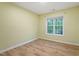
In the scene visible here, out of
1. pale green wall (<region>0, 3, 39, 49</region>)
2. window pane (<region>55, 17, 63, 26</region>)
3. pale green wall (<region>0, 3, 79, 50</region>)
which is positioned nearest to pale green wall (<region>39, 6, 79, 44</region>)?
pale green wall (<region>0, 3, 79, 50</region>)

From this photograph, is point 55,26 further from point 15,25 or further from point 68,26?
point 15,25

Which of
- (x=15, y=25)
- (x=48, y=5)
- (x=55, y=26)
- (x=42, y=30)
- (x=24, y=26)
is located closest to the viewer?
(x=48, y=5)

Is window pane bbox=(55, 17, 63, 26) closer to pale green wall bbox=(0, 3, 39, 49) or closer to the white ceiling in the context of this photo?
the white ceiling

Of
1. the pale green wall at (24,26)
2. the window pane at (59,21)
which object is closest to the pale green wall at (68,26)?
the pale green wall at (24,26)

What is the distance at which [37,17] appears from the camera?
2900 millimetres

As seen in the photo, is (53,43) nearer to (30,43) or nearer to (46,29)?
(46,29)

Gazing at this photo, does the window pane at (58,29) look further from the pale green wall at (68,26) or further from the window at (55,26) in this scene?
the pale green wall at (68,26)

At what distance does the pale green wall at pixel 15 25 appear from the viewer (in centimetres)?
256

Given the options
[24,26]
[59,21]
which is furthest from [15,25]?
[59,21]

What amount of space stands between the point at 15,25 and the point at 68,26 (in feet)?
6.10

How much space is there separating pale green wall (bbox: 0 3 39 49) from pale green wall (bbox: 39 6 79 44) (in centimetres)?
26

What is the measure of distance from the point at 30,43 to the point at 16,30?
70cm

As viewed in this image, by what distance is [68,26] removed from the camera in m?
2.85

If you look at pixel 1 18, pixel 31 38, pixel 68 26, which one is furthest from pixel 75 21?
pixel 1 18
